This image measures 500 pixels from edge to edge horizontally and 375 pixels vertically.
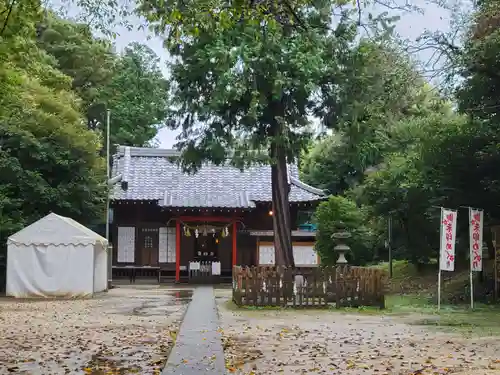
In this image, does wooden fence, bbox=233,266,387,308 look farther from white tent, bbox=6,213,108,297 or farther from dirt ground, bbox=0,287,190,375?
white tent, bbox=6,213,108,297

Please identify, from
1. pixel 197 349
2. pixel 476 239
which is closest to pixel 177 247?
pixel 476 239

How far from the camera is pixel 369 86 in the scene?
13.2m

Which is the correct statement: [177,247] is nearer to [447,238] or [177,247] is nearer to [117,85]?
[447,238]

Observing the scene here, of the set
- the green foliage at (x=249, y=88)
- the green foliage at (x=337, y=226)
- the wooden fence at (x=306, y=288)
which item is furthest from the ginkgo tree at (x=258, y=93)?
the green foliage at (x=337, y=226)

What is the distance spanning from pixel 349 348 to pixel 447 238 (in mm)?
6205

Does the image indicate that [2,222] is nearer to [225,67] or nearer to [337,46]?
[225,67]

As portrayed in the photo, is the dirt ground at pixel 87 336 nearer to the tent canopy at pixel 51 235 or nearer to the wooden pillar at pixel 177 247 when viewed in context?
the tent canopy at pixel 51 235

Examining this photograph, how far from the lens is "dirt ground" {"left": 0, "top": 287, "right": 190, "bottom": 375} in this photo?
6.05 m

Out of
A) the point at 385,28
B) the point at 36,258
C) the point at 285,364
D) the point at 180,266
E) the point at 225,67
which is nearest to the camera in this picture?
the point at 285,364

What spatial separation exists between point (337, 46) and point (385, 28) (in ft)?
9.21

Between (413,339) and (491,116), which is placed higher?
(491,116)

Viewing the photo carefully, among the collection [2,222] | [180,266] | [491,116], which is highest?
[491,116]

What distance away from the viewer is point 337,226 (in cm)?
2236

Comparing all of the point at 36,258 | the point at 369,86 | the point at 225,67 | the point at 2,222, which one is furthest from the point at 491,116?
the point at 2,222
